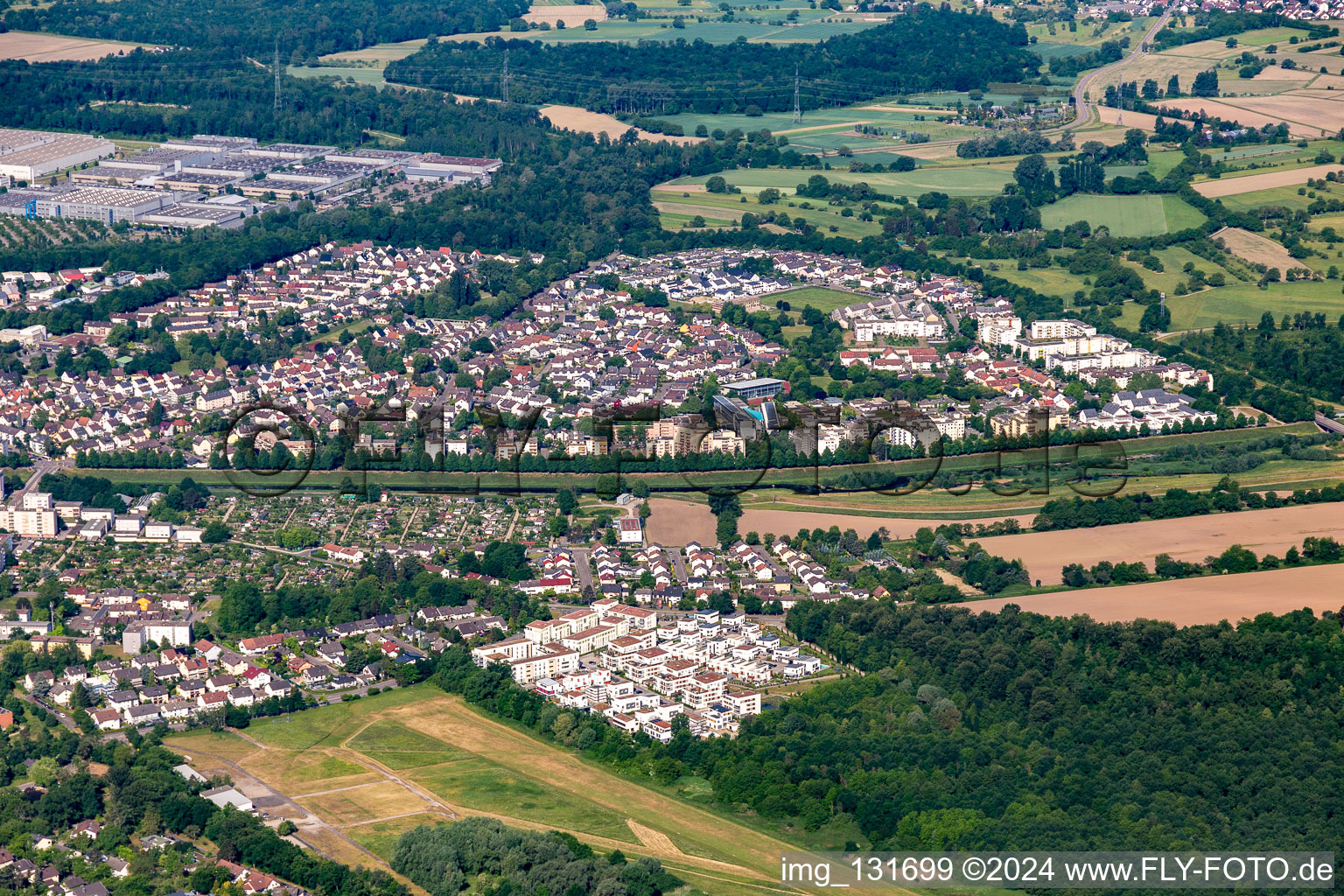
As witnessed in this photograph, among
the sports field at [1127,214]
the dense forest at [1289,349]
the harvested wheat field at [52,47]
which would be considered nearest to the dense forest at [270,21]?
the harvested wheat field at [52,47]

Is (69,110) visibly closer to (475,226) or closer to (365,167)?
(365,167)

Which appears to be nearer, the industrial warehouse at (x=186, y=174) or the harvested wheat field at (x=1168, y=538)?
the harvested wheat field at (x=1168, y=538)

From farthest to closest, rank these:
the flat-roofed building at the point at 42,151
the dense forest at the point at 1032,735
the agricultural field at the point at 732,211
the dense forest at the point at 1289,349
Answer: the flat-roofed building at the point at 42,151 → the agricultural field at the point at 732,211 → the dense forest at the point at 1289,349 → the dense forest at the point at 1032,735

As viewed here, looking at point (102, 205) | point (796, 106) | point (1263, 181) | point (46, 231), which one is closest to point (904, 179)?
point (1263, 181)

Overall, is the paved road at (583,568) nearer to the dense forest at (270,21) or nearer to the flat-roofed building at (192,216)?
the flat-roofed building at (192,216)

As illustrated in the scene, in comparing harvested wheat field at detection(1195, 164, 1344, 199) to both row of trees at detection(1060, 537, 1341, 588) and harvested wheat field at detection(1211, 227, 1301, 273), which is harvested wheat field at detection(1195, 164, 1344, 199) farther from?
row of trees at detection(1060, 537, 1341, 588)

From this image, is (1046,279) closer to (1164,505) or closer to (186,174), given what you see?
(1164,505)

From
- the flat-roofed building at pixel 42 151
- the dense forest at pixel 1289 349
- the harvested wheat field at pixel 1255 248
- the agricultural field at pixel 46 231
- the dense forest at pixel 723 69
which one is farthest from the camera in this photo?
the dense forest at pixel 723 69
